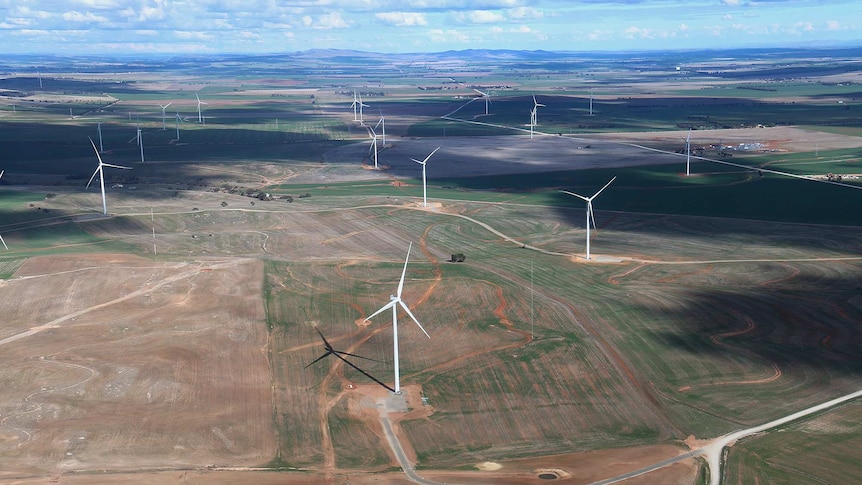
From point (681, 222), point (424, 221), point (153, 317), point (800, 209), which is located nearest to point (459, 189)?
point (424, 221)

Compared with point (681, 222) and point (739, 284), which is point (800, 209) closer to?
point (681, 222)

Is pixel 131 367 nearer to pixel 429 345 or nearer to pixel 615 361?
pixel 429 345

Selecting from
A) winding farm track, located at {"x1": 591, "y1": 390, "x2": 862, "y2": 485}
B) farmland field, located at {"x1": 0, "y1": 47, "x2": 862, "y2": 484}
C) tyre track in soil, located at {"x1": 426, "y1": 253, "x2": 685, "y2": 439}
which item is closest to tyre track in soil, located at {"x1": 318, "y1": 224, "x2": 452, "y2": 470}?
farmland field, located at {"x1": 0, "y1": 47, "x2": 862, "y2": 484}

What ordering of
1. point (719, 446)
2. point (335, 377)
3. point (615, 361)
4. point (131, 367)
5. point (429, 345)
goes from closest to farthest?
1. point (719, 446)
2. point (335, 377)
3. point (131, 367)
4. point (615, 361)
5. point (429, 345)

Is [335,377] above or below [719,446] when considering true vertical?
above

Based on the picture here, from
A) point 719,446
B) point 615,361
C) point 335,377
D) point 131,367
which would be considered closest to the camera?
point 719,446

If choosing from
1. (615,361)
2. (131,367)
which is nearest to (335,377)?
(131,367)

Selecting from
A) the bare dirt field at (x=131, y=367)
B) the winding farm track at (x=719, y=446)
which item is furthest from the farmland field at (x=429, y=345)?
the winding farm track at (x=719, y=446)

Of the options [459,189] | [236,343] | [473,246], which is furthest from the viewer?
[459,189]
